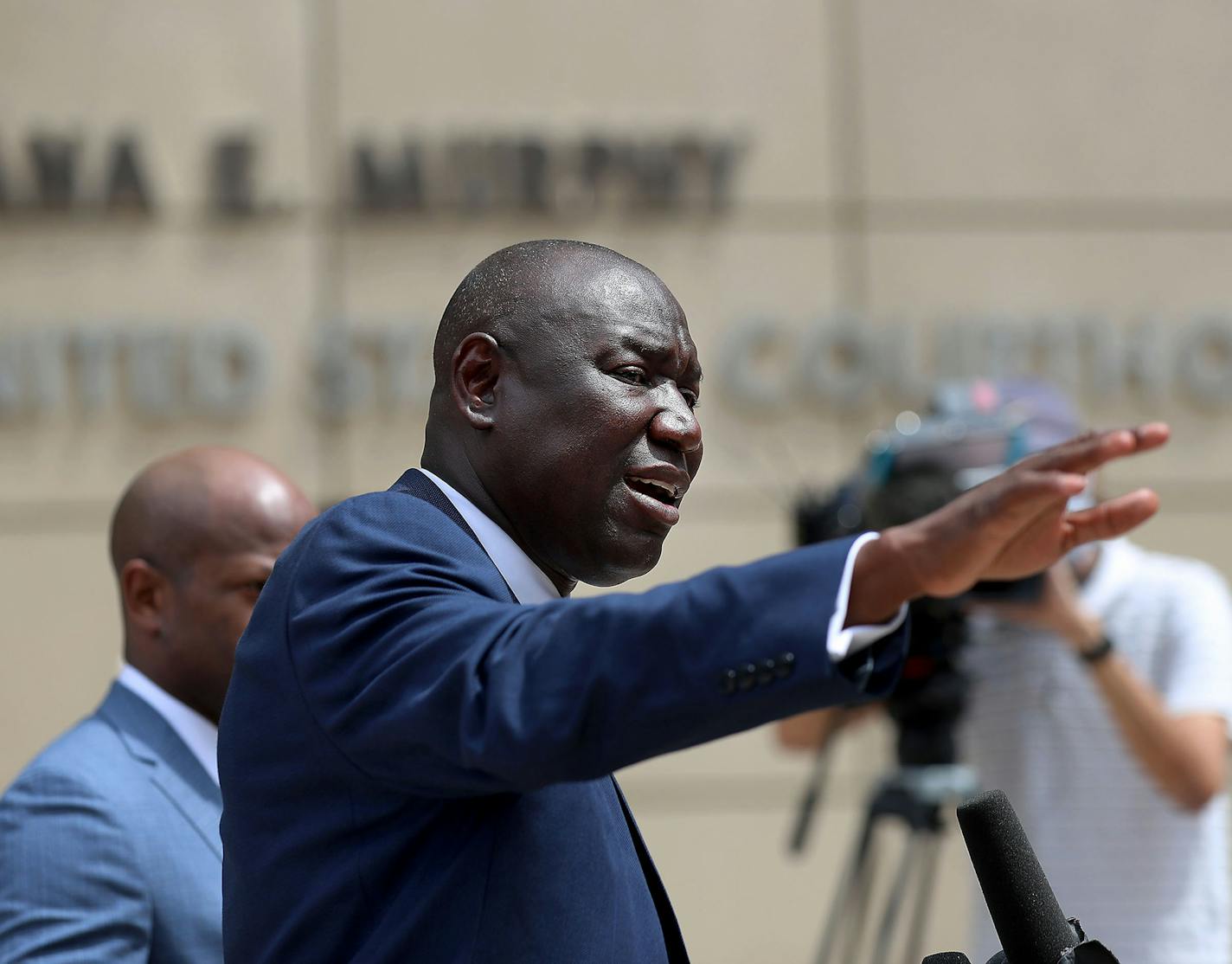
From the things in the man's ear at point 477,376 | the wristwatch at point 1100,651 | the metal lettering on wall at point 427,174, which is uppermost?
the metal lettering on wall at point 427,174

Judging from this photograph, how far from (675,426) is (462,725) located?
0.45 m

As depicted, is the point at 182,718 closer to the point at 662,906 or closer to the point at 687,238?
the point at 662,906

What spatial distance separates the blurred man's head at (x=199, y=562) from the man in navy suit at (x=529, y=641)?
33.6 inches

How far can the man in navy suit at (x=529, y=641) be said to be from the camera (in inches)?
46.8

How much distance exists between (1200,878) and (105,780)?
7.06 ft

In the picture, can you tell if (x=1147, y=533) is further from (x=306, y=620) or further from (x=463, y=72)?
(x=306, y=620)

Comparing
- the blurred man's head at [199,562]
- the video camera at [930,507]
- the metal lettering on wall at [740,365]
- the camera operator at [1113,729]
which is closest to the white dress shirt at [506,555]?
the blurred man's head at [199,562]

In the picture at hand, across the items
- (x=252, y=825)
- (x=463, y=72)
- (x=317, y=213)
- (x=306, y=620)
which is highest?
(x=463, y=72)

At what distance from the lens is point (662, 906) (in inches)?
62.1

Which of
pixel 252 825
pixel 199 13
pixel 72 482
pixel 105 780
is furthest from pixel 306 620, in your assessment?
pixel 199 13

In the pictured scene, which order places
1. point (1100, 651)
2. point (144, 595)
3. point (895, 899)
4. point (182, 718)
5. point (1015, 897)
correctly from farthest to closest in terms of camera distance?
1. point (895, 899)
2. point (1100, 651)
3. point (144, 595)
4. point (182, 718)
5. point (1015, 897)

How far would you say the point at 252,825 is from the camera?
1.49 m

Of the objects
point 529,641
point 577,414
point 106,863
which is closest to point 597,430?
point 577,414

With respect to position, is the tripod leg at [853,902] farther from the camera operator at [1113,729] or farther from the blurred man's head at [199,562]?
the blurred man's head at [199,562]
